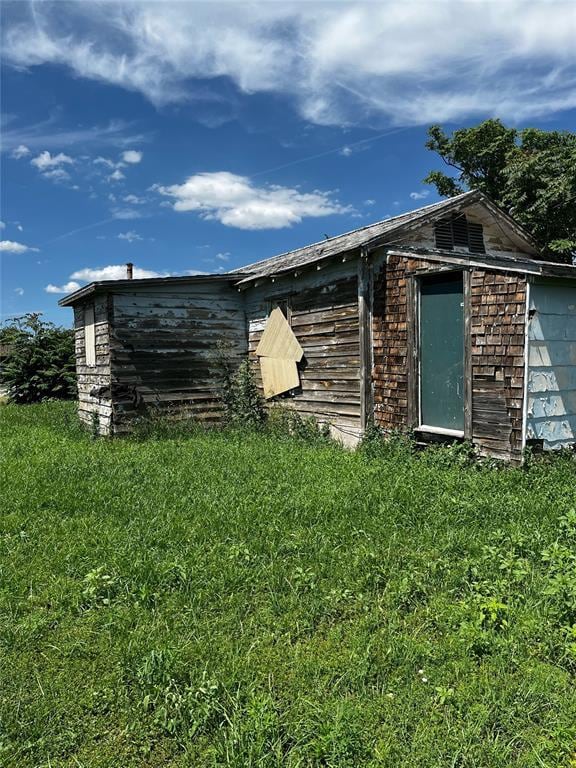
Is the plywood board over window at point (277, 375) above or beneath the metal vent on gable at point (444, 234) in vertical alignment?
beneath

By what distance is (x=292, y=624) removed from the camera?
3.30m

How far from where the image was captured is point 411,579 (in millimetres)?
3715

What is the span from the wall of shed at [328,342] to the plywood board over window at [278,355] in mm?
148

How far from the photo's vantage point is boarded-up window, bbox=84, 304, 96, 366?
36.7 ft

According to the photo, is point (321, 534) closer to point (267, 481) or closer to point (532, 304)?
point (267, 481)

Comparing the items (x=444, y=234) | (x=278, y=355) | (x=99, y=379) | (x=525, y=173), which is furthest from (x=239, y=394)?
(x=525, y=173)

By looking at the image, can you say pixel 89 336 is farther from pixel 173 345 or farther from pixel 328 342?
pixel 328 342

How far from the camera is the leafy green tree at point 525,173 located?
16.4 metres

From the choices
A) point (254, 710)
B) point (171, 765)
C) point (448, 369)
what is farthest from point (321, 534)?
point (448, 369)

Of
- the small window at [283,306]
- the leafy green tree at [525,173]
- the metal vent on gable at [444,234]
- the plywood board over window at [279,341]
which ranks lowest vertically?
the plywood board over window at [279,341]

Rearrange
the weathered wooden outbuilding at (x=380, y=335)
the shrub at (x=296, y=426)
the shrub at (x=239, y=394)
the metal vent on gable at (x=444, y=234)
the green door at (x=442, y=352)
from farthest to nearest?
1. the shrub at (x=239, y=394)
2. the metal vent on gable at (x=444, y=234)
3. the shrub at (x=296, y=426)
4. the green door at (x=442, y=352)
5. the weathered wooden outbuilding at (x=380, y=335)

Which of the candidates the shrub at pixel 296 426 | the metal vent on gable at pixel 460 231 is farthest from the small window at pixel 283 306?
the metal vent on gable at pixel 460 231

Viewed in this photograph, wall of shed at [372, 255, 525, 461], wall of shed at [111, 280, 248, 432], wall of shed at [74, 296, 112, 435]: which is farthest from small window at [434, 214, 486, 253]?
wall of shed at [74, 296, 112, 435]

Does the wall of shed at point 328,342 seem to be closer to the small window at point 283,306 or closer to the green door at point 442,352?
the small window at point 283,306
